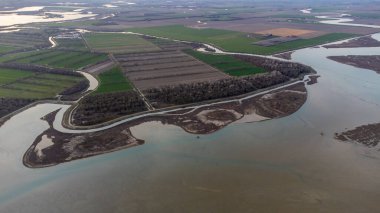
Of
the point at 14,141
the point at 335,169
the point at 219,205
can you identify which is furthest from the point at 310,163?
the point at 14,141

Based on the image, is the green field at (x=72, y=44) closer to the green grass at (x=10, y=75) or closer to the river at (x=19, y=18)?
the green grass at (x=10, y=75)

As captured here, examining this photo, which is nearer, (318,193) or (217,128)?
(318,193)

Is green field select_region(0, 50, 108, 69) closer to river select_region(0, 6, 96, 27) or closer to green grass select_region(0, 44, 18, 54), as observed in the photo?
green grass select_region(0, 44, 18, 54)

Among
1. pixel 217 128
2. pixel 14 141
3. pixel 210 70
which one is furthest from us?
pixel 210 70

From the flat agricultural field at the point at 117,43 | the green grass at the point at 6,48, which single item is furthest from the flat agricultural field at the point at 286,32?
the green grass at the point at 6,48

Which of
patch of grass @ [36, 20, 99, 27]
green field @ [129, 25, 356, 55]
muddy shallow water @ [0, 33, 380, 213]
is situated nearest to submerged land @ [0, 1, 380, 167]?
green field @ [129, 25, 356, 55]

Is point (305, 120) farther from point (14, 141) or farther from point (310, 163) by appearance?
point (14, 141)

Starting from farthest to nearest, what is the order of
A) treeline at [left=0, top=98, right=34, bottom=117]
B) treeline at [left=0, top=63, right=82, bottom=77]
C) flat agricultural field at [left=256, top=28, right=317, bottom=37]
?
flat agricultural field at [left=256, top=28, right=317, bottom=37], treeline at [left=0, top=63, right=82, bottom=77], treeline at [left=0, top=98, right=34, bottom=117]
